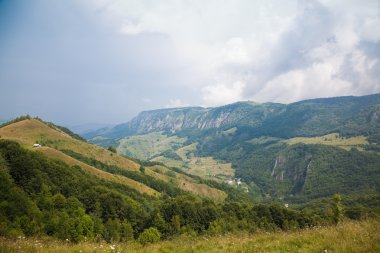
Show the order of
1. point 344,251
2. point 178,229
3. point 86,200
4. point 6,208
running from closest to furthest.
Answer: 1. point 344,251
2. point 6,208
3. point 178,229
4. point 86,200

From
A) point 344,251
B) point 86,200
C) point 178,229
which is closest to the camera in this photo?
point 344,251

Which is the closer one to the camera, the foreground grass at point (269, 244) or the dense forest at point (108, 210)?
the foreground grass at point (269, 244)

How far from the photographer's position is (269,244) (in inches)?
560

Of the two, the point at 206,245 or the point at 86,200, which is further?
the point at 86,200

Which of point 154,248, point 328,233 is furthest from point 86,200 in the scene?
point 328,233

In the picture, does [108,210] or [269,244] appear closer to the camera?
[269,244]

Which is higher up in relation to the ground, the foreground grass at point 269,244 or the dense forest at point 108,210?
the foreground grass at point 269,244

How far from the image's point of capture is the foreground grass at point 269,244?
38.5 feet

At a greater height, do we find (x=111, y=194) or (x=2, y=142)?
(x=2, y=142)

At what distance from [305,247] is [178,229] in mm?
70518

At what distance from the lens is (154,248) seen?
15.2 meters

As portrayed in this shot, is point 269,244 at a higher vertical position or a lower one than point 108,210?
higher

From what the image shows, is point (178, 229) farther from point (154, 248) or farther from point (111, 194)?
point (154, 248)

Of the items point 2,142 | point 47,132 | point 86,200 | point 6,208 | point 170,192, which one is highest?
point 47,132
